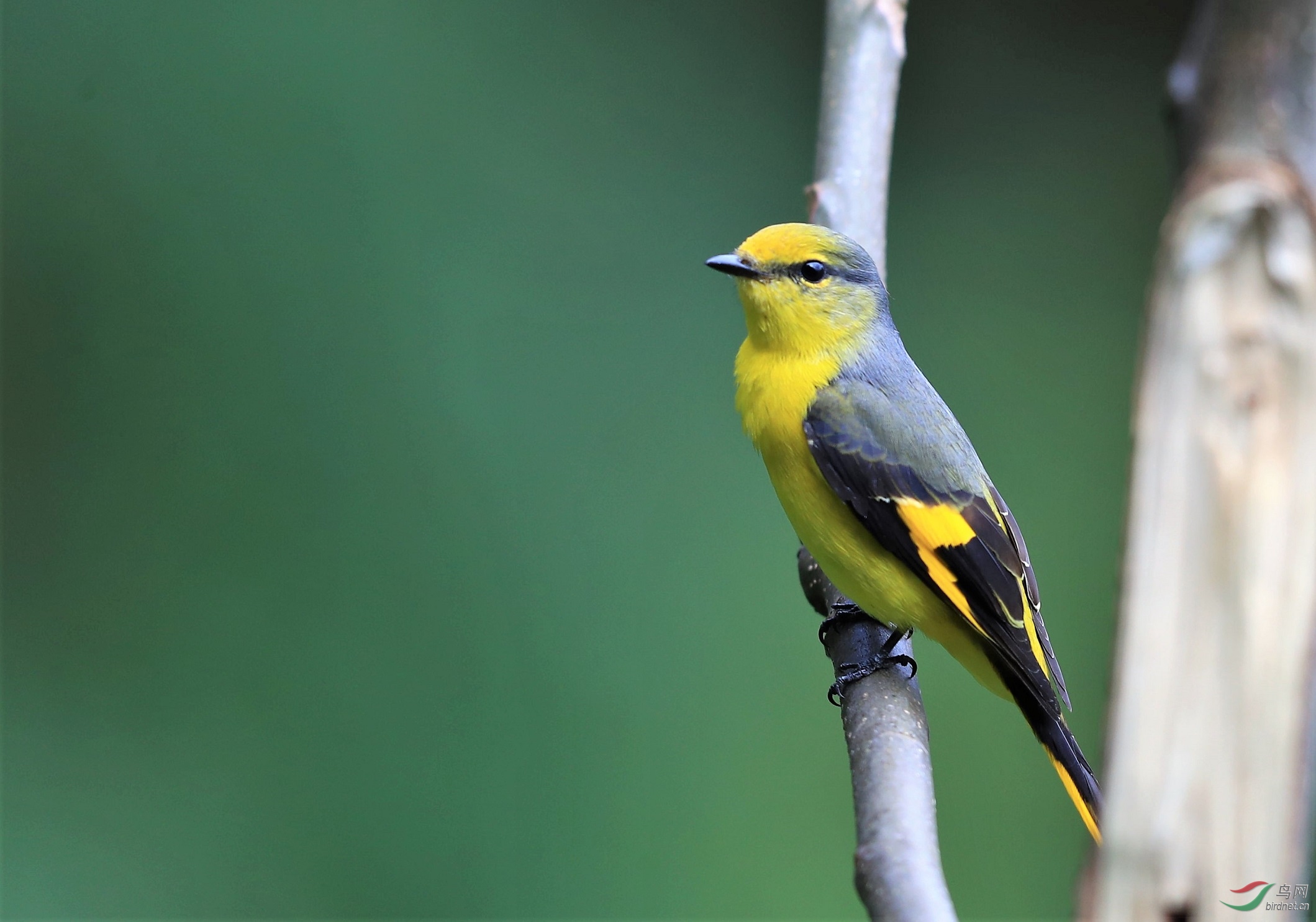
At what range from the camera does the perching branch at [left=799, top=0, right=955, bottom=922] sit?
1300 millimetres

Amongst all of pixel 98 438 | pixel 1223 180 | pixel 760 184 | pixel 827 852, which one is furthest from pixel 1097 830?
pixel 98 438

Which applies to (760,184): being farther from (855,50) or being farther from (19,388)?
(19,388)

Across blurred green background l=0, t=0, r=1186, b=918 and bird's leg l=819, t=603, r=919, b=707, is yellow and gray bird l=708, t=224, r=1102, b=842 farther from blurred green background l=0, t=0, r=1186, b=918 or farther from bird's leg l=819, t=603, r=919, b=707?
A: blurred green background l=0, t=0, r=1186, b=918

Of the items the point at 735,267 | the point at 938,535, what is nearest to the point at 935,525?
the point at 938,535

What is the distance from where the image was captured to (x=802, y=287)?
7.02 feet

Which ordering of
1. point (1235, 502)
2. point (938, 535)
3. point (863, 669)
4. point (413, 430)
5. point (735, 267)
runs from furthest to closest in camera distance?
point (413, 430) → point (735, 267) → point (938, 535) → point (863, 669) → point (1235, 502)

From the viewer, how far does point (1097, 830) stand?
1.77m

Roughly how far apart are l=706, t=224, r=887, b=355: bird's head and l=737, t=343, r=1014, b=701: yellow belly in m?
0.07

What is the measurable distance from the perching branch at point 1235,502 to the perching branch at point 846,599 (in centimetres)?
24

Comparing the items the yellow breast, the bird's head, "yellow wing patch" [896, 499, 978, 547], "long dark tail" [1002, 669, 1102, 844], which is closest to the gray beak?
the bird's head

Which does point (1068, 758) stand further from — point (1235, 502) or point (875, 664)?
point (1235, 502)

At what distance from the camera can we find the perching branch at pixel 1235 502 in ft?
4.11

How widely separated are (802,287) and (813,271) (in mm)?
37

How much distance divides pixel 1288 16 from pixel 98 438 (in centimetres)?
337
